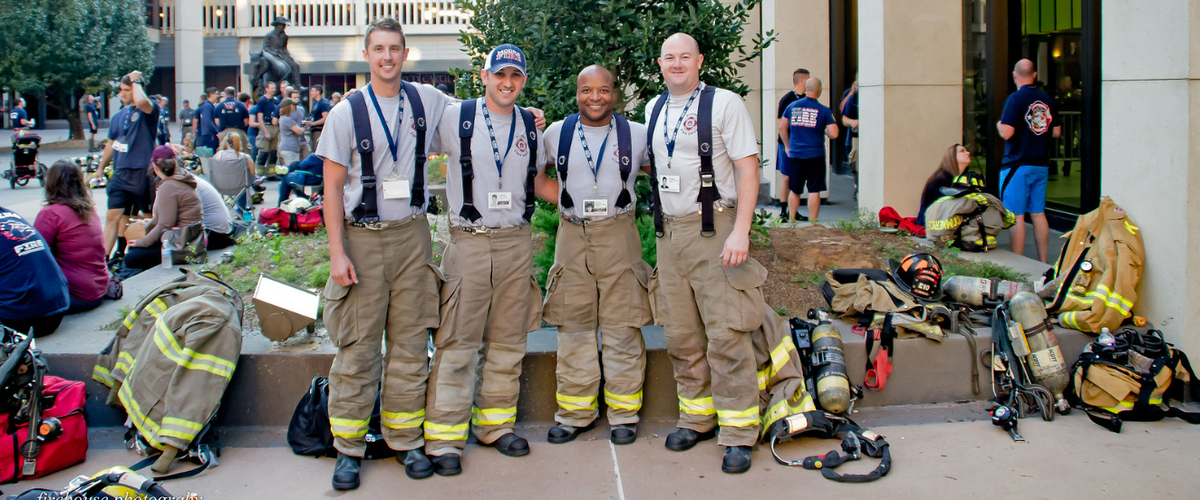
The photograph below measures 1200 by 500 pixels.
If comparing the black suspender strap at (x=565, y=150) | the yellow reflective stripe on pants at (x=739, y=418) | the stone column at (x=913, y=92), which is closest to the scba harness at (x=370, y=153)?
the black suspender strap at (x=565, y=150)

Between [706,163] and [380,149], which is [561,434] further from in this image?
[380,149]

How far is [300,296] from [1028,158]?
19.5 feet

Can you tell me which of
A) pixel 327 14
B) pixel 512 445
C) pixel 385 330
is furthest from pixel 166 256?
pixel 327 14

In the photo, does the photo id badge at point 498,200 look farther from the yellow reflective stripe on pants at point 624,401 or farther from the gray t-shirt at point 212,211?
the gray t-shirt at point 212,211

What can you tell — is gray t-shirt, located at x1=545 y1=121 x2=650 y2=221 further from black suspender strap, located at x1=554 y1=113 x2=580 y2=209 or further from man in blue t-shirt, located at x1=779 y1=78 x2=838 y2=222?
man in blue t-shirt, located at x1=779 y1=78 x2=838 y2=222

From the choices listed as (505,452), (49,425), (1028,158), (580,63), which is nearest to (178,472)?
(49,425)

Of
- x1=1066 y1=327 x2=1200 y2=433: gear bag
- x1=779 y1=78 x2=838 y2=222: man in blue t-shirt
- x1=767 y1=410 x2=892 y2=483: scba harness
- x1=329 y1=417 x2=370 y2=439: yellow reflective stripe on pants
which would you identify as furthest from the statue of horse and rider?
x1=1066 y1=327 x2=1200 y2=433: gear bag

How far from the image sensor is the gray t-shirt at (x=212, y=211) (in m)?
8.52

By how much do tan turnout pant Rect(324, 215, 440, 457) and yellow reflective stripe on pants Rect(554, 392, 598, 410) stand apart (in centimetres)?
74

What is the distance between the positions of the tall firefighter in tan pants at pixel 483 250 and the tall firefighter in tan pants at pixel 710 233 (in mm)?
676

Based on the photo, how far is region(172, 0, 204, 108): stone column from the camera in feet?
125

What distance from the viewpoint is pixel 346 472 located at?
436cm

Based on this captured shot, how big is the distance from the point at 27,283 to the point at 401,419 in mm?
2565

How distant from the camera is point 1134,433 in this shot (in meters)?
4.77
